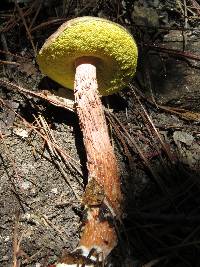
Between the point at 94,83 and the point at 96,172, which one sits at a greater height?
the point at 94,83

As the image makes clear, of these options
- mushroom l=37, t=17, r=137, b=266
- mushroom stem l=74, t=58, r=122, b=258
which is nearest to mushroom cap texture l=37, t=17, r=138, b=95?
mushroom l=37, t=17, r=137, b=266

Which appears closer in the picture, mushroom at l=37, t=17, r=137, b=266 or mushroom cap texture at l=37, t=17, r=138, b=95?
mushroom at l=37, t=17, r=137, b=266

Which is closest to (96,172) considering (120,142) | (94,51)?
(120,142)

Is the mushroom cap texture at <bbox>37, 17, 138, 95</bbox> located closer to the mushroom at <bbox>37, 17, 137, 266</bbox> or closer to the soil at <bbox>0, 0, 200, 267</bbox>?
the mushroom at <bbox>37, 17, 137, 266</bbox>

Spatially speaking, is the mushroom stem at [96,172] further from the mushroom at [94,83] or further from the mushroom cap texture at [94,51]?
the mushroom cap texture at [94,51]

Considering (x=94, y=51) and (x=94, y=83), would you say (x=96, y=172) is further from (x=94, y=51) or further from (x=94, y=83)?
(x=94, y=51)

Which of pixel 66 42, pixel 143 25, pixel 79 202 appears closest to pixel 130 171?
pixel 79 202
